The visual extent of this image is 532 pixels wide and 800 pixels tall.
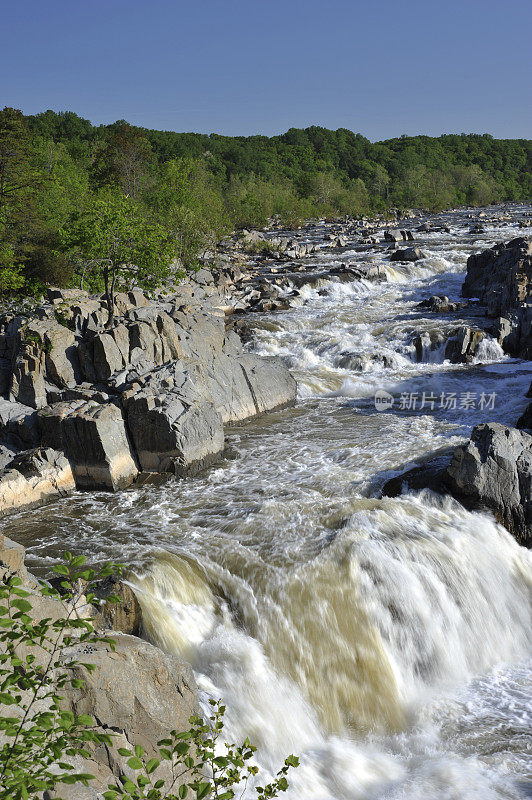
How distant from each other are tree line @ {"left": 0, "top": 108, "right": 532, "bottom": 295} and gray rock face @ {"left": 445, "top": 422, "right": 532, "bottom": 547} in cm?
1339

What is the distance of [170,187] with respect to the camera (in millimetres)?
52719

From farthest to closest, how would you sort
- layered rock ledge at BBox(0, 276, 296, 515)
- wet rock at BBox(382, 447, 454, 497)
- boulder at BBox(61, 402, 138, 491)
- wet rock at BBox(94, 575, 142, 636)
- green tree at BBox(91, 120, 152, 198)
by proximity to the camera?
green tree at BBox(91, 120, 152, 198) → layered rock ledge at BBox(0, 276, 296, 515) → boulder at BBox(61, 402, 138, 491) → wet rock at BBox(382, 447, 454, 497) → wet rock at BBox(94, 575, 142, 636)

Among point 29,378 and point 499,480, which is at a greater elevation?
point 29,378

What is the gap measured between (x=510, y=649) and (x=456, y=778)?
11.8 feet

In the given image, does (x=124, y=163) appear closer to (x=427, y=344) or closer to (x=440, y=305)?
(x=440, y=305)

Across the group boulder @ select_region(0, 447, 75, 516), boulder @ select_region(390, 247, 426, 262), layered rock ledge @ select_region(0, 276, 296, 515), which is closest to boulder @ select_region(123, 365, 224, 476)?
layered rock ledge @ select_region(0, 276, 296, 515)

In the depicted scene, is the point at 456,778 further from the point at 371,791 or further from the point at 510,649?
the point at 510,649

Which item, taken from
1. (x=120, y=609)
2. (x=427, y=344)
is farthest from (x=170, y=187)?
(x=120, y=609)

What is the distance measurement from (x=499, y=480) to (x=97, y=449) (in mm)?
9834

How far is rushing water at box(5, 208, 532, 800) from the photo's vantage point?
9773 mm

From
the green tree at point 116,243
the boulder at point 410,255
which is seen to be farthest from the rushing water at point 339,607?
the boulder at point 410,255

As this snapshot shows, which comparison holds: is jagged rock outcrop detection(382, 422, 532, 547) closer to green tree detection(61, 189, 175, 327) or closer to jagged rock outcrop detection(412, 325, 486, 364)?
green tree detection(61, 189, 175, 327)

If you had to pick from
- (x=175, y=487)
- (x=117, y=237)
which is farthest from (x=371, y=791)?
(x=117, y=237)

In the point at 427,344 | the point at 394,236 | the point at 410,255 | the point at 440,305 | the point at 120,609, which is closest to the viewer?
the point at 120,609
